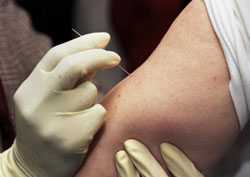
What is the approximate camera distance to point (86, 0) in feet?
6.11

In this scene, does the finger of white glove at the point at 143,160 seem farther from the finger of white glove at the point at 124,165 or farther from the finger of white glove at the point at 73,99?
the finger of white glove at the point at 73,99

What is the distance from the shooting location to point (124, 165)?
997 mm

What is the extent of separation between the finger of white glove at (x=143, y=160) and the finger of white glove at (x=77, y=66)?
0.52 feet

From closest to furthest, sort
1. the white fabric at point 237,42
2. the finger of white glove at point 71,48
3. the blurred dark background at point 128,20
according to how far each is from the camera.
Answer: the white fabric at point 237,42, the finger of white glove at point 71,48, the blurred dark background at point 128,20

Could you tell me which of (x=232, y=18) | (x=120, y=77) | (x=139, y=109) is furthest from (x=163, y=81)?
(x=120, y=77)

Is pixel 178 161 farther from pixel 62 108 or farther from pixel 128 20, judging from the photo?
pixel 128 20

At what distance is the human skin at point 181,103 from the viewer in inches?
37.4

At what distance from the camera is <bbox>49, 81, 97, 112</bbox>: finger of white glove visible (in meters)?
1.02

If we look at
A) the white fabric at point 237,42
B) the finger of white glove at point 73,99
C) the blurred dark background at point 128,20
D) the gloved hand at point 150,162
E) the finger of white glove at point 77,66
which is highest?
the white fabric at point 237,42

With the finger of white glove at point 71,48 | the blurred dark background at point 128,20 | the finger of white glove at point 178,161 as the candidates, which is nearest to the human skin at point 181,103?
the finger of white glove at point 178,161

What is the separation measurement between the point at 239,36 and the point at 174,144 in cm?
23

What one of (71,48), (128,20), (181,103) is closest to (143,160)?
(181,103)

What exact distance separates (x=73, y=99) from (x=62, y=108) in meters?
0.03

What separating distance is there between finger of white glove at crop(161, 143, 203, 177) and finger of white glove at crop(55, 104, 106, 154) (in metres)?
0.13
